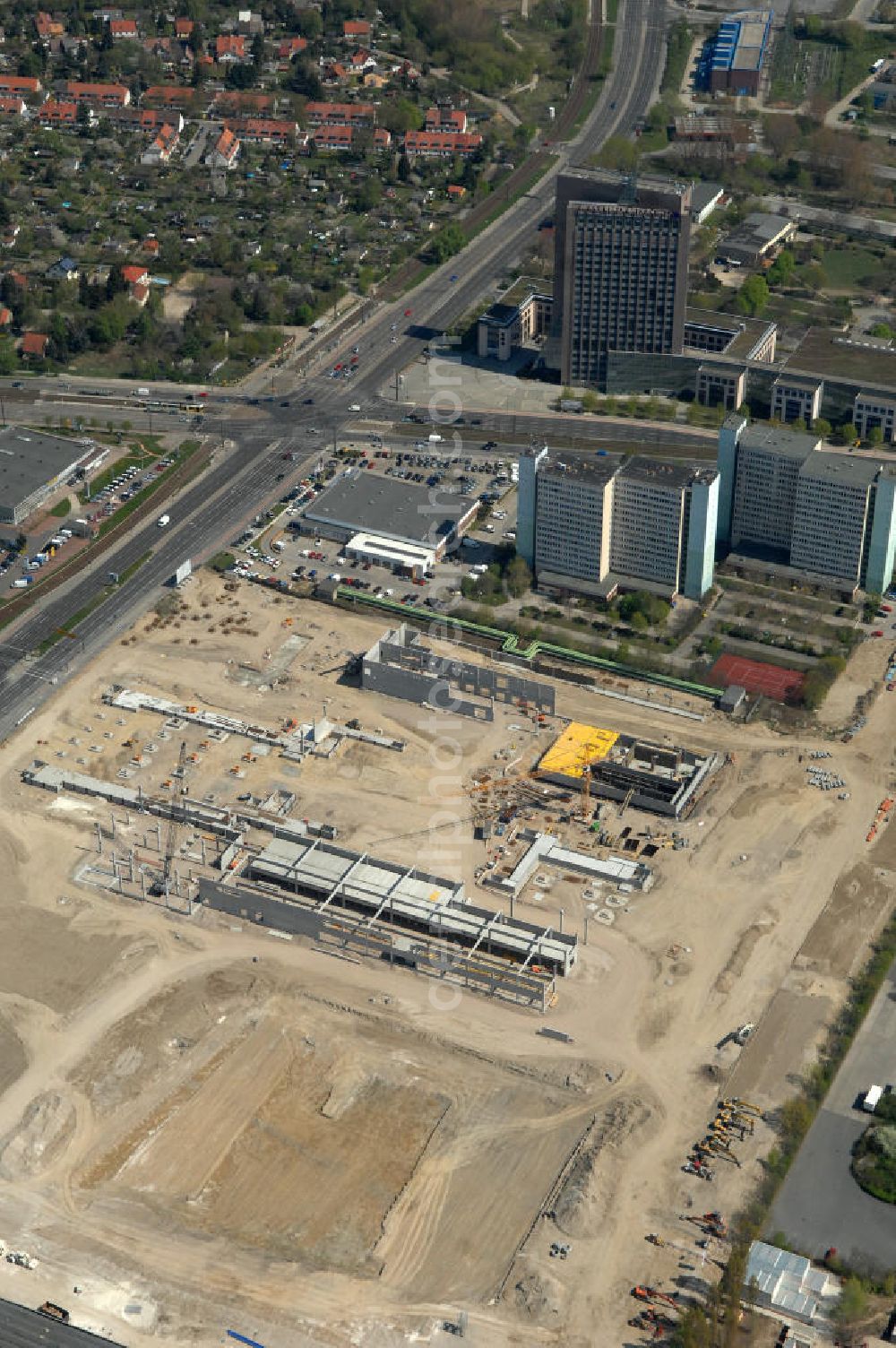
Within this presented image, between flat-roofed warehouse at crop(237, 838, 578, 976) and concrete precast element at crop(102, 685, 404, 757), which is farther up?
concrete precast element at crop(102, 685, 404, 757)

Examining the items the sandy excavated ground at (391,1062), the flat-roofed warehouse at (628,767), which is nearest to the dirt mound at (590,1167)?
the sandy excavated ground at (391,1062)

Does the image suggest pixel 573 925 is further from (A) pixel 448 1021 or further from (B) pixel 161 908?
(B) pixel 161 908

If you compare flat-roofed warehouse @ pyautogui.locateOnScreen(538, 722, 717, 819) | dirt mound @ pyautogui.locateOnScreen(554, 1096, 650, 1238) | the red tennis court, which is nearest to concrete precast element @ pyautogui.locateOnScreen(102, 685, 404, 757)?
flat-roofed warehouse @ pyautogui.locateOnScreen(538, 722, 717, 819)

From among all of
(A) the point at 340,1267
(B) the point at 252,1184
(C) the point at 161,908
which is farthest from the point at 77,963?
(A) the point at 340,1267

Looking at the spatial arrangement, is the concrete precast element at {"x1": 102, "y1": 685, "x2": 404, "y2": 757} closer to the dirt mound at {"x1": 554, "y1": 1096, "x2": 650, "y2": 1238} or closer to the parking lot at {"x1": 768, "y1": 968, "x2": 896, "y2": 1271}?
the dirt mound at {"x1": 554, "y1": 1096, "x2": 650, "y2": 1238}

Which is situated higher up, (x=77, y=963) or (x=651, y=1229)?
(x=77, y=963)

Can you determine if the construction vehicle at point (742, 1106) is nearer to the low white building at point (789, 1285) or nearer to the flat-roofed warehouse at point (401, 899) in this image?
the low white building at point (789, 1285)
